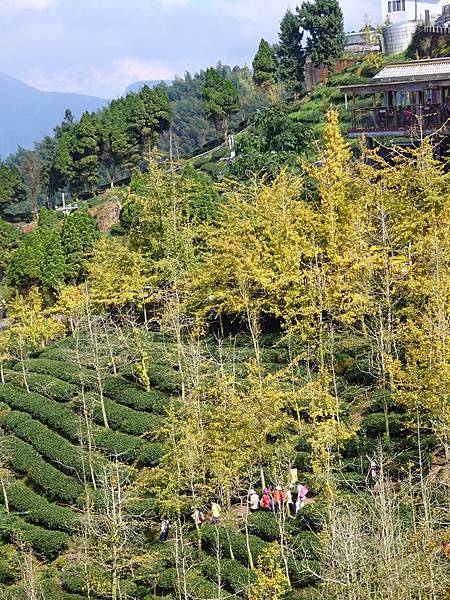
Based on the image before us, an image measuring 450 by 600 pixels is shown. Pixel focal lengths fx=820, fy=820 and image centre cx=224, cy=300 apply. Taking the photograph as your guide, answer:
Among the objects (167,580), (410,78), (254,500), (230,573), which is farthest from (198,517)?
(410,78)

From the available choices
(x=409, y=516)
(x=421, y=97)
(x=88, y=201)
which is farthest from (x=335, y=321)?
(x=88, y=201)

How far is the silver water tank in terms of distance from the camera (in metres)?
66.8

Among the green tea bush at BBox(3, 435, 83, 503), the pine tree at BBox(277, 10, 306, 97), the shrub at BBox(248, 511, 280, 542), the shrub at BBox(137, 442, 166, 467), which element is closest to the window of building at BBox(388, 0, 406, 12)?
the pine tree at BBox(277, 10, 306, 97)

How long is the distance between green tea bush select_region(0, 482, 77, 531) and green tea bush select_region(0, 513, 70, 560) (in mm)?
254

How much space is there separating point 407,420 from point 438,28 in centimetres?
4677

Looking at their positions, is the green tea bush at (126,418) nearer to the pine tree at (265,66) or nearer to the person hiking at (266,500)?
the person hiking at (266,500)

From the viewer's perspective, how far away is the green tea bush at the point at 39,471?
24.5 m

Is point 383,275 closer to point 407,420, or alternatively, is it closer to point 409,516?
point 407,420

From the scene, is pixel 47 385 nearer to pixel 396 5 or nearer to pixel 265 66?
pixel 265 66

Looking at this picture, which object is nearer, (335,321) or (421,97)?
(335,321)

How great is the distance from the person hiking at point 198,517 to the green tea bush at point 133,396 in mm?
5799

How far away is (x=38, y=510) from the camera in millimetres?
23922

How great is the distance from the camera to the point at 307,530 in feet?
64.3

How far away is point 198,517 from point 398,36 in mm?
55680
